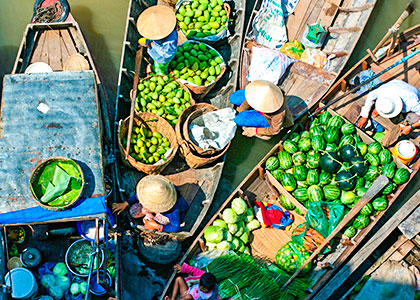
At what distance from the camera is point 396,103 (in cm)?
686

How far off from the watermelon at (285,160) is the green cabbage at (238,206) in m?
1.00

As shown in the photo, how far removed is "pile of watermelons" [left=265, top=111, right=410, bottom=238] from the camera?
6.50 m

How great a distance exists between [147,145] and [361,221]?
3.66 m

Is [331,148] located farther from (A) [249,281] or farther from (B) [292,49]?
(A) [249,281]

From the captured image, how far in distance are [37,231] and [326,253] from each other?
4442mm

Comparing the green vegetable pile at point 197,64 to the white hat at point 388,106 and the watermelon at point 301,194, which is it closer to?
the watermelon at point 301,194

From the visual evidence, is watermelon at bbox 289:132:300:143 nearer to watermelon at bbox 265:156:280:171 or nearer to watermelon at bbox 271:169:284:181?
watermelon at bbox 265:156:280:171

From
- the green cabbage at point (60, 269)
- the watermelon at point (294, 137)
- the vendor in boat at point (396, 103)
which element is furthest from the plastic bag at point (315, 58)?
the green cabbage at point (60, 269)

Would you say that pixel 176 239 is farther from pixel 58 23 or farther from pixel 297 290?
pixel 58 23

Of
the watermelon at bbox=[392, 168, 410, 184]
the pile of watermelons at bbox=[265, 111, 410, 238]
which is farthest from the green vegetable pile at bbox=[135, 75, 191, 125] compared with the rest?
the watermelon at bbox=[392, 168, 410, 184]

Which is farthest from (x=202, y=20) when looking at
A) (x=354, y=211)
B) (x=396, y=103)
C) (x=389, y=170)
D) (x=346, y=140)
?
(x=354, y=211)

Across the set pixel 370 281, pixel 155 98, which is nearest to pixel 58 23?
pixel 155 98

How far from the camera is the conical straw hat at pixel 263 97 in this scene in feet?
20.0

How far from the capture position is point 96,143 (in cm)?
559
